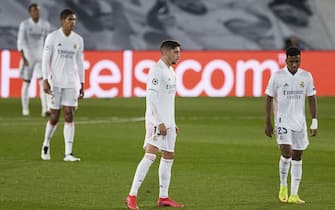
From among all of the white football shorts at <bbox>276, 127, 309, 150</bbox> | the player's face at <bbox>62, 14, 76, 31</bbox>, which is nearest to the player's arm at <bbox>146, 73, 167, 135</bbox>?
the white football shorts at <bbox>276, 127, 309, 150</bbox>

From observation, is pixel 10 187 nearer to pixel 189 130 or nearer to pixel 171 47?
pixel 171 47

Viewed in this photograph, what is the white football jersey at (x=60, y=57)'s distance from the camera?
16.2 meters

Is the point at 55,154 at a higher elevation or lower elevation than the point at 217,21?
lower

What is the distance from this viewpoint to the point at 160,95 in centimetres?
1188

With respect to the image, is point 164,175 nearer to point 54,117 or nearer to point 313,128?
point 313,128

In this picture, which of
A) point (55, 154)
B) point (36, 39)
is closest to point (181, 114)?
point (36, 39)

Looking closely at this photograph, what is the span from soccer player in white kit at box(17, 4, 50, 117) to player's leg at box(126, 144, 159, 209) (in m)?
12.1

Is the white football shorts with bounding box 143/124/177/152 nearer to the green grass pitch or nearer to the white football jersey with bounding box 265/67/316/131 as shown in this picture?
the green grass pitch

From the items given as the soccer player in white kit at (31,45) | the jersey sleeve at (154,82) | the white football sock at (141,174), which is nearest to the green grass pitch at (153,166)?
the white football sock at (141,174)

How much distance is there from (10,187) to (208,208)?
2.65 m

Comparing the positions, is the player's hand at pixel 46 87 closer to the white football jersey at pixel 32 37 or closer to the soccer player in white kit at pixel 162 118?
the soccer player in white kit at pixel 162 118

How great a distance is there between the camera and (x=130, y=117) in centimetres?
2453

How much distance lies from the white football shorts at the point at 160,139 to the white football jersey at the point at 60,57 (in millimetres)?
4503

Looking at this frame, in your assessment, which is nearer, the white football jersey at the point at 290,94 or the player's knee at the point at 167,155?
the player's knee at the point at 167,155
